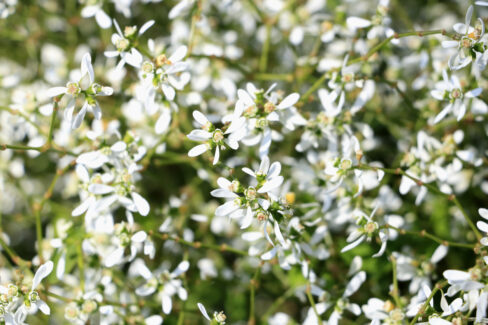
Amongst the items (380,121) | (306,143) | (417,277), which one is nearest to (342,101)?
(306,143)

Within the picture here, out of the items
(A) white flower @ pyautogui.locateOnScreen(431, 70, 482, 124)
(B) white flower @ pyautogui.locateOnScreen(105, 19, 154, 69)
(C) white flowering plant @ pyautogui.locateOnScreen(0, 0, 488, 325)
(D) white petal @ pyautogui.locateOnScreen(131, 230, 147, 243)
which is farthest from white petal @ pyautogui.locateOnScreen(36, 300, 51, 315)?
(A) white flower @ pyautogui.locateOnScreen(431, 70, 482, 124)

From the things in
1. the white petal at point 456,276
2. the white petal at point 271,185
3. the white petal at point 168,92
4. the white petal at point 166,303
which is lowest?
the white petal at point 166,303

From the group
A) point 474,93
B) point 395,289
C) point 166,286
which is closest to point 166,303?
point 166,286

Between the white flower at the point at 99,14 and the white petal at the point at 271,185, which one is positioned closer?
the white petal at the point at 271,185

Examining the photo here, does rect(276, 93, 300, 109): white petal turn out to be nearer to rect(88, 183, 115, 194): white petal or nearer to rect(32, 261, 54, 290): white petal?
rect(88, 183, 115, 194): white petal

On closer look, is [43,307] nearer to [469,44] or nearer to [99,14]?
[99,14]

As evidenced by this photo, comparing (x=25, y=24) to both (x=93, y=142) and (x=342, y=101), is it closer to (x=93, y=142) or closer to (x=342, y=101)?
(x=93, y=142)

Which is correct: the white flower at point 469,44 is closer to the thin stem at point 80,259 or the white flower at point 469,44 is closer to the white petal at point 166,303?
the white petal at point 166,303

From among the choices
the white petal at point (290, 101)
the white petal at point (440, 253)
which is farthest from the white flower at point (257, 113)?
the white petal at point (440, 253)
